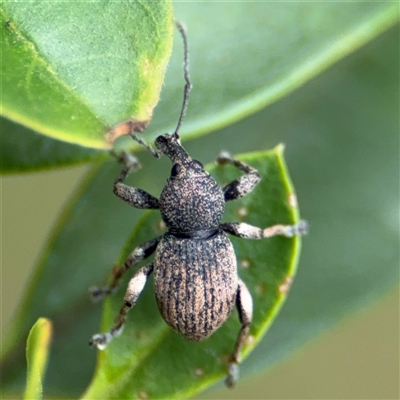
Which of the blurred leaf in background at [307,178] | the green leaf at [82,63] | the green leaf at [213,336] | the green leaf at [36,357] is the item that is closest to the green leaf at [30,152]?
the green leaf at [213,336]

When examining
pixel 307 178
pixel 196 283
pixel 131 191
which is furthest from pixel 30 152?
pixel 307 178

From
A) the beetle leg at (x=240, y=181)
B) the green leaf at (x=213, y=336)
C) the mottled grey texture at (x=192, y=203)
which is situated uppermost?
the mottled grey texture at (x=192, y=203)

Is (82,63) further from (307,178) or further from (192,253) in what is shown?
(307,178)

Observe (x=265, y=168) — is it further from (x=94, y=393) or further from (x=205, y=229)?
(x=94, y=393)

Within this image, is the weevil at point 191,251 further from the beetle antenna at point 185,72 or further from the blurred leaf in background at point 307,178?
the blurred leaf in background at point 307,178

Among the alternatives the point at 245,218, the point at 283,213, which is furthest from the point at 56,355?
the point at 283,213

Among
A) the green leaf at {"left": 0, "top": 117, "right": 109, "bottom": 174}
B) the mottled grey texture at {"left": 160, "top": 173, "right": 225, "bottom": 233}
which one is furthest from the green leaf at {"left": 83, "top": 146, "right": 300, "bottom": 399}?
the green leaf at {"left": 0, "top": 117, "right": 109, "bottom": 174}
